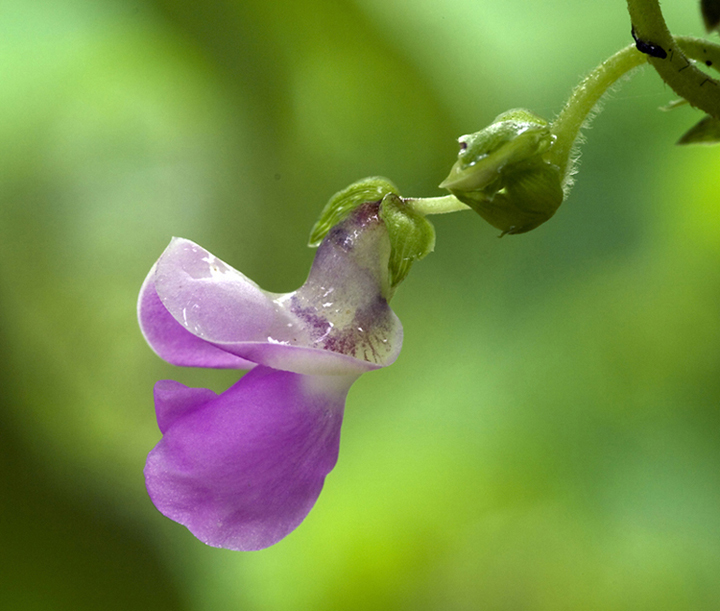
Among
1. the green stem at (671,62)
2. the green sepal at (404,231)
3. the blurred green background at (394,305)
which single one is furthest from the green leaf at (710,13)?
the blurred green background at (394,305)

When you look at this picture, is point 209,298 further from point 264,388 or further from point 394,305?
point 394,305

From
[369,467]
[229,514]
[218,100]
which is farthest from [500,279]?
[229,514]

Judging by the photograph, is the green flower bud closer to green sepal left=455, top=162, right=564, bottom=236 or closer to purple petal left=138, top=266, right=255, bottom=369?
green sepal left=455, top=162, right=564, bottom=236

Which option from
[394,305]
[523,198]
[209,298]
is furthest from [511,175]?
[394,305]

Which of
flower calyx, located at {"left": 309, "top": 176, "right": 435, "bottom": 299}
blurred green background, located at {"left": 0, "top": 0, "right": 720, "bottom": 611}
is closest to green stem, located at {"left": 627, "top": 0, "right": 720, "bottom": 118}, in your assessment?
flower calyx, located at {"left": 309, "top": 176, "right": 435, "bottom": 299}

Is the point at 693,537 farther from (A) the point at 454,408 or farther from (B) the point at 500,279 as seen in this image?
(B) the point at 500,279

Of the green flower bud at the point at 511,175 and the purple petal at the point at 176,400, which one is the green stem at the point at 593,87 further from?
the purple petal at the point at 176,400
